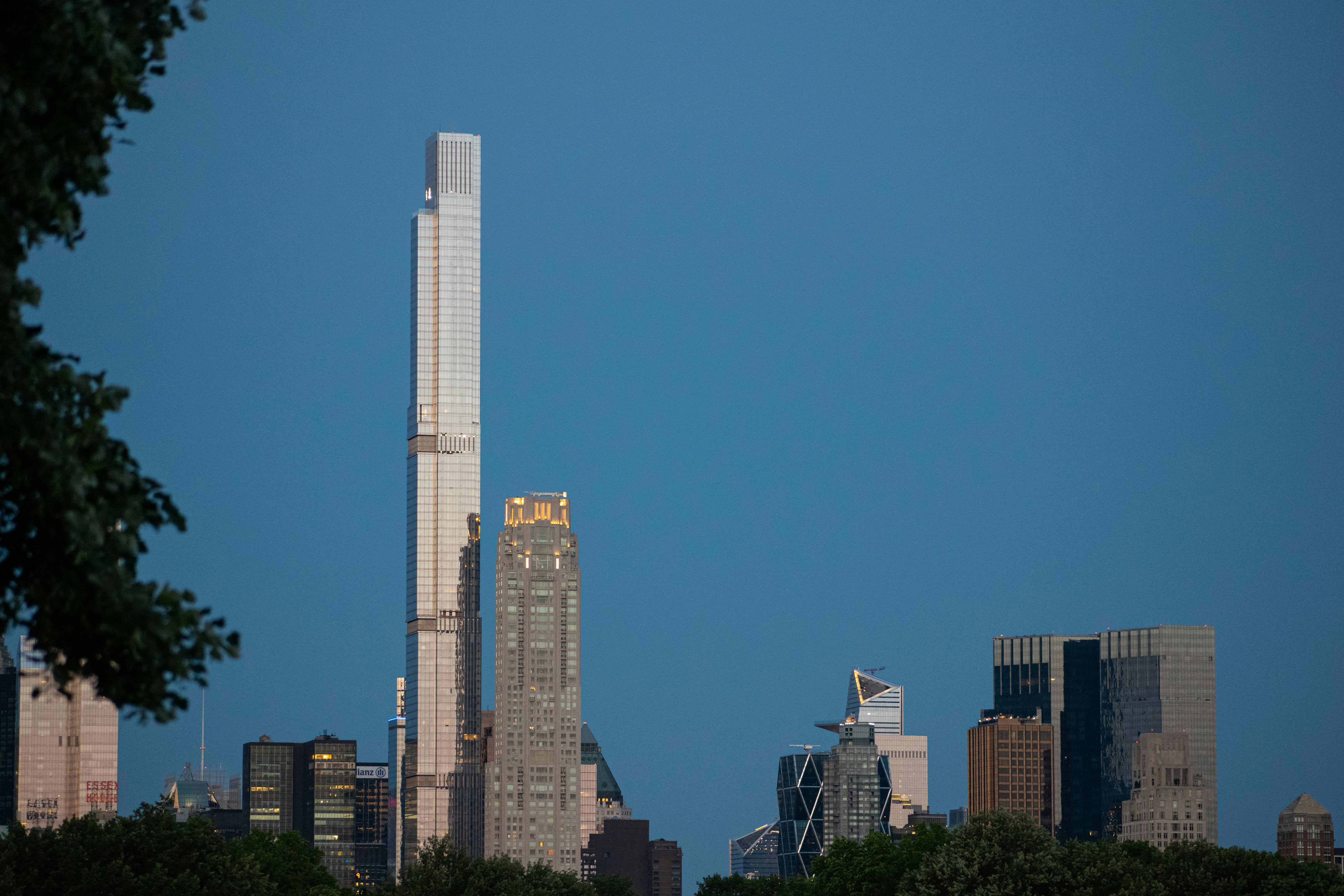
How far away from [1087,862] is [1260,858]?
10.8 m

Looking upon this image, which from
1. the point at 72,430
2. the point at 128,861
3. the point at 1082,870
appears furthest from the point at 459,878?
the point at 72,430

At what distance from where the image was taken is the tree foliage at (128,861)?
286ft

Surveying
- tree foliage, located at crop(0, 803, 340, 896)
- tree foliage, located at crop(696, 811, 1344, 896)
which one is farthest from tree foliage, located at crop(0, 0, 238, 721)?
tree foliage, located at crop(696, 811, 1344, 896)

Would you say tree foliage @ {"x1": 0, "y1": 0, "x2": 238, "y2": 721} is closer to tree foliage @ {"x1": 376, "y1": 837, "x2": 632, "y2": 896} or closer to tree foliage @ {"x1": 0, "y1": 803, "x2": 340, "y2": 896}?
tree foliage @ {"x1": 0, "y1": 803, "x2": 340, "y2": 896}

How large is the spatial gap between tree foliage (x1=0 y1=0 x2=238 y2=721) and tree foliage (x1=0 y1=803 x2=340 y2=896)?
69073mm

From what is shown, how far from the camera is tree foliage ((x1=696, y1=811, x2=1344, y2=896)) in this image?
9788cm

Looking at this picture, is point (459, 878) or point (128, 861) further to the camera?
point (459, 878)

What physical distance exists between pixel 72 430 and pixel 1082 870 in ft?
283

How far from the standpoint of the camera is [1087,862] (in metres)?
100

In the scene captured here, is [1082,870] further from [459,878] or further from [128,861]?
[128,861]

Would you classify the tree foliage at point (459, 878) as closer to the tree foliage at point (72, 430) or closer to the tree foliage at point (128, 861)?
the tree foliage at point (128, 861)

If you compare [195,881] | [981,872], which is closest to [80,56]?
[195,881]

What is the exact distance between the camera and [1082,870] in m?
99.1

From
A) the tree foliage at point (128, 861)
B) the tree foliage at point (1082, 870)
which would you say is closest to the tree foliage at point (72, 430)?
the tree foliage at point (128, 861)
